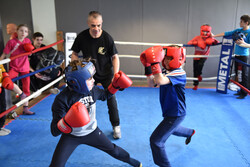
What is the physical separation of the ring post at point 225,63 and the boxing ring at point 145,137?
0.34 meters

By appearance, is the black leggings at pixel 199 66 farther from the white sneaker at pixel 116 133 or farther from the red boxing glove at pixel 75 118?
the red boxing glove at pixel 75 118

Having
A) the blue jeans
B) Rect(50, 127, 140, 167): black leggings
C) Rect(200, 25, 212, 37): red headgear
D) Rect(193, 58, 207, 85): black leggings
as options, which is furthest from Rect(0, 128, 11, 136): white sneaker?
Rect(200, 25, 212, 37): red headgear

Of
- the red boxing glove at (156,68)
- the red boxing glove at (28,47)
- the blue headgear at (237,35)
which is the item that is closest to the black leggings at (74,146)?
the red boxing glove at (156,68)

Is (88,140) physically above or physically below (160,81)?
below

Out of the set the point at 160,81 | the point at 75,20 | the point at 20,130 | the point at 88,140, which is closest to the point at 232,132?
the point at 160,81

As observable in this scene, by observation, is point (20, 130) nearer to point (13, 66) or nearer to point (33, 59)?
point (13, 66)

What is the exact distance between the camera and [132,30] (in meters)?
4.82

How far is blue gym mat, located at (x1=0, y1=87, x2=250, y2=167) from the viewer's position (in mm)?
2012

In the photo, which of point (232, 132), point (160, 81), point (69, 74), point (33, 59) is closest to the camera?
point (69, 74)

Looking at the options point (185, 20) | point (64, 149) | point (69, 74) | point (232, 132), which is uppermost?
point (185, 20)

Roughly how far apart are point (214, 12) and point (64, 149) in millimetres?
4224

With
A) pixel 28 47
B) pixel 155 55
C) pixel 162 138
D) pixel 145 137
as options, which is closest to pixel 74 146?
pixel 162 138

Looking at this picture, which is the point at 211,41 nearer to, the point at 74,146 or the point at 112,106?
the point at 112,106

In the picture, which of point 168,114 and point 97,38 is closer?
point 168,114
